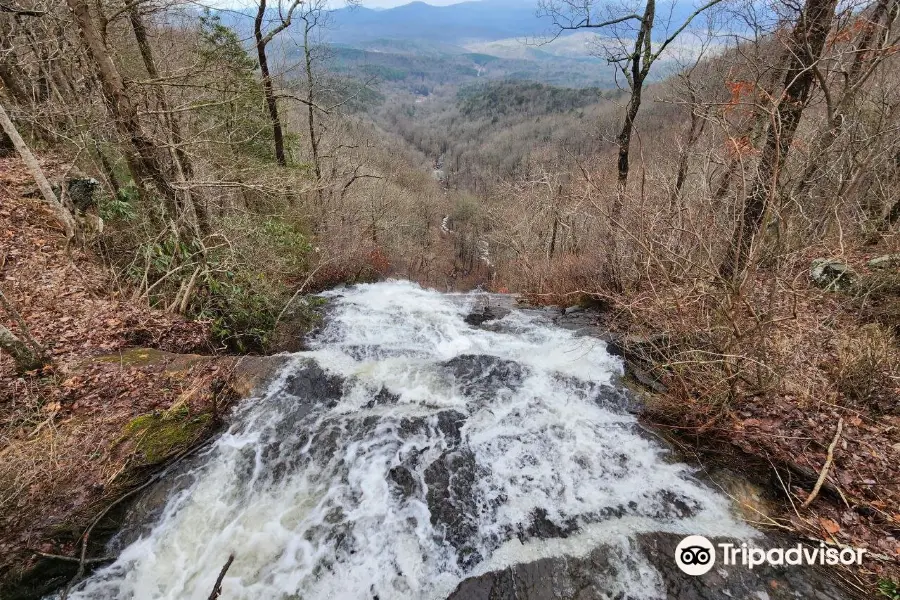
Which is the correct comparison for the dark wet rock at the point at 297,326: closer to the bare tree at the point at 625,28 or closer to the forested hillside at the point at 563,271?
the forested hillside at the point at 563,271

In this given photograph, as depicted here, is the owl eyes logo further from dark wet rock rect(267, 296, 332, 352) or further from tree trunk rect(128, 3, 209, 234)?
tree trunk rect(128, 3, 209, 234)

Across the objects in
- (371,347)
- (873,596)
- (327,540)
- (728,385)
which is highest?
(728,385)

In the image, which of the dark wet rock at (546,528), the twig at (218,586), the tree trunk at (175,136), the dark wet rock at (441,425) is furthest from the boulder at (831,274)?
the tree trunk at (175,136)

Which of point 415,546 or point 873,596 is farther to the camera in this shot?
point 415,546

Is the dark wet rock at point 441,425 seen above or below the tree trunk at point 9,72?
below

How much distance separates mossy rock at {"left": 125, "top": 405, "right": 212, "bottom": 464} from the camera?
15.0 ft

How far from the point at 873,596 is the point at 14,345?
894cm

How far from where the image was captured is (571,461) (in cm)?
503

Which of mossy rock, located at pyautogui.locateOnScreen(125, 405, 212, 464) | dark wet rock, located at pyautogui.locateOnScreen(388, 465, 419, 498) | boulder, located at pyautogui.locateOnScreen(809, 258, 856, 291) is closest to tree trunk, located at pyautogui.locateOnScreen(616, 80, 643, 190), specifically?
boulder, located at pyautogui.locateOnScreen(809, 258, 856, 291)

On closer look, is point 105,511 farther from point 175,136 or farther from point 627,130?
point 627,130

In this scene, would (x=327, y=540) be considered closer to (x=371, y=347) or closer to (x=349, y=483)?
(x=349, y=483)

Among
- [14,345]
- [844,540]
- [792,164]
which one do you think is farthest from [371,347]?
[792,164]

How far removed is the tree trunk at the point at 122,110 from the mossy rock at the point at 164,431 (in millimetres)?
3880

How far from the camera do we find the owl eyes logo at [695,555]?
3682 mm
